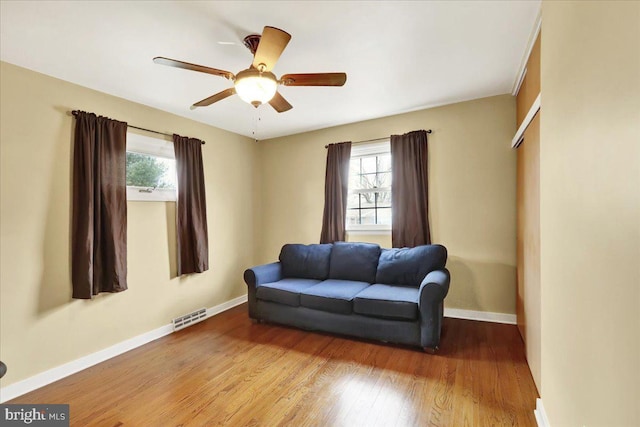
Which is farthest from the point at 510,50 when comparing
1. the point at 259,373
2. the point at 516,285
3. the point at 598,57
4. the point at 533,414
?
the point at 259,373

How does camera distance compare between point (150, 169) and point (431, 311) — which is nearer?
point (431, 311)

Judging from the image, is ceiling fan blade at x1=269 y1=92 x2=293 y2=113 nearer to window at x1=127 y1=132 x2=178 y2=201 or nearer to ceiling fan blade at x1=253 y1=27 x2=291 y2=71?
ceiling fan blade at x1=253 y1=27 x2=291 y2=71

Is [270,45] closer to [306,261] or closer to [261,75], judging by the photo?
[261,75]

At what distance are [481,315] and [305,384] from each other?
2.28m

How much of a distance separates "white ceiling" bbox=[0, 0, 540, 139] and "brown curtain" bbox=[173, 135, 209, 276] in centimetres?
65

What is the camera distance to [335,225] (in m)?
4.08

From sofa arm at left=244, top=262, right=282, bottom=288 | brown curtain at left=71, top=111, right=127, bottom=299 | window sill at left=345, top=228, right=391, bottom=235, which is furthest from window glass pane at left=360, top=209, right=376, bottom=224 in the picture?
brown curtain at left=71, top=111, right=127, bottom=299

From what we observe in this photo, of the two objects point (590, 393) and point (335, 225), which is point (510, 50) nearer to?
point (590, 393)

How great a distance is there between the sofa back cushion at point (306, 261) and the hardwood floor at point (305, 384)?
2.93 ft

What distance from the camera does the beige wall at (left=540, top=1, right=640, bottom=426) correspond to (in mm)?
756

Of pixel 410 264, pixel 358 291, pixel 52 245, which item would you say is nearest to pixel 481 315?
pixel 410 264

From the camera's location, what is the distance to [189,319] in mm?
3555

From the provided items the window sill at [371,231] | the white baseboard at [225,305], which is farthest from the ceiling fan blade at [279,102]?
the white baseboard at [225,305]

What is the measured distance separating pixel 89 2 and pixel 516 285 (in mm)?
4218
